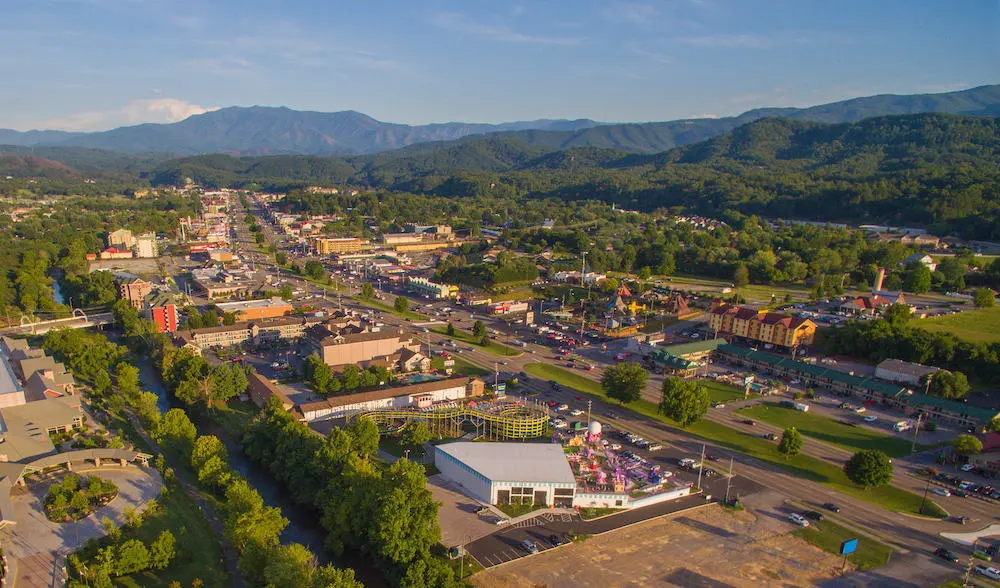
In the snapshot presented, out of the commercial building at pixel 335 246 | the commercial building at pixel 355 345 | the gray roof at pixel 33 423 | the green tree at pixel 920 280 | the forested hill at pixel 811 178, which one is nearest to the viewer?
the gray roof at pixel 33 423

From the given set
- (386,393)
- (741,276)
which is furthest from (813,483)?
(741,276)

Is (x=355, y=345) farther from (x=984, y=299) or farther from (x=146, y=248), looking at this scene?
(x=146, y=248)

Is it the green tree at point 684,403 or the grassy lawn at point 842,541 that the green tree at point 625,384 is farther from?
the grassy lawn at point 842,541

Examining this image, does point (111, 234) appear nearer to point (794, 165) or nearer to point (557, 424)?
point (557, 424)

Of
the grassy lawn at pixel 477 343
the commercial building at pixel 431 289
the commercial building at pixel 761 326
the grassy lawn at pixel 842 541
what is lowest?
the grassy lawn at pixel 842 541

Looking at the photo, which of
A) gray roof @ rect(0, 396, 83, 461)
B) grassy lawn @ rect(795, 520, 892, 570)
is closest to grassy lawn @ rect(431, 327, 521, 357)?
grassy lawn @ rect(795, 520, 892, 570)

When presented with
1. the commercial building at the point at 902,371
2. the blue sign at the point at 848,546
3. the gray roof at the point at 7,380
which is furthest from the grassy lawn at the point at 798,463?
the gray roof at the point at 7,380

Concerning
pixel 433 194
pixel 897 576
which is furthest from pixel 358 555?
pixel 433 194

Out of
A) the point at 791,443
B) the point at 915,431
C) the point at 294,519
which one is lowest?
the point at 294,519

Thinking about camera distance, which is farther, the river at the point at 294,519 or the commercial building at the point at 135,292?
the commercial building at the point at 135,292
